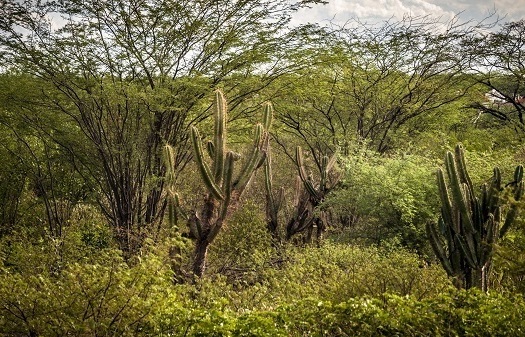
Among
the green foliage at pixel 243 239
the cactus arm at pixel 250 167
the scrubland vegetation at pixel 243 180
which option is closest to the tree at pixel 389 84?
the scrubland vegetation at pixel 243 180

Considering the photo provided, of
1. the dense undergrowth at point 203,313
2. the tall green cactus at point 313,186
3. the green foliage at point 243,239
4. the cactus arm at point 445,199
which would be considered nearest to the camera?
the dense undergrowth at point 203,313

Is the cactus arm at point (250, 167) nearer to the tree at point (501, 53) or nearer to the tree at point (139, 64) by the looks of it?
the tree at point (139, 64)

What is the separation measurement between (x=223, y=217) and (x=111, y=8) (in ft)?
19.0

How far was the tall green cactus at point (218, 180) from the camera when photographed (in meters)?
8.82

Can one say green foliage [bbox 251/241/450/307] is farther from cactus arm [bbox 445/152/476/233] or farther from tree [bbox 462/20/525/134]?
tree [bbox 462/20/525/134]

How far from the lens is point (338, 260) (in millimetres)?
11359

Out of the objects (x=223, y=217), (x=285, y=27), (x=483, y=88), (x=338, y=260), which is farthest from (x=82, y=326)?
(x=483, y=88)

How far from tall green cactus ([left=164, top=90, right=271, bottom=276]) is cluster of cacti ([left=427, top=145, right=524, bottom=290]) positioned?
3.27m

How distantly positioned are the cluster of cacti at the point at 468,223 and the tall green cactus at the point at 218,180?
10.7 feet

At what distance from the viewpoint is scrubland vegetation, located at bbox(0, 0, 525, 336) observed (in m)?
5.82

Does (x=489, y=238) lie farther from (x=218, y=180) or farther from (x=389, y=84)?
(x=389, y=84)

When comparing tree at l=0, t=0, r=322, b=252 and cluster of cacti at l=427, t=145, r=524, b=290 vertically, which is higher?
tree at l=0, t=0, r=322, b=252

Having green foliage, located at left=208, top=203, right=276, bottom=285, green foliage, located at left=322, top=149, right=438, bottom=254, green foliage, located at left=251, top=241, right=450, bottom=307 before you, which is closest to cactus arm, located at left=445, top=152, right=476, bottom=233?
green foliage, located at left=251, top=241, right=450, bottom=307

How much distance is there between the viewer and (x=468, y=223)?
7.52 meters
